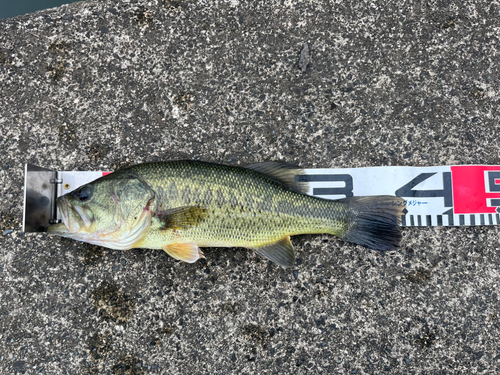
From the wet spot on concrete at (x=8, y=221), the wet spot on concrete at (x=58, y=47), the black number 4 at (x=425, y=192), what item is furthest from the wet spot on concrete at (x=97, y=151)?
the black number 4 at (x=425, y=192)

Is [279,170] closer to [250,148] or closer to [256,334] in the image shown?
[250,148]

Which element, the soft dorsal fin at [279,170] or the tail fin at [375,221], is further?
the soft dorsal fin at [279,170]

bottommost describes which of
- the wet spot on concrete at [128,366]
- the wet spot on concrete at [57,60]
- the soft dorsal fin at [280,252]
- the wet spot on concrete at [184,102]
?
the wet spot on concrete at [128,366]

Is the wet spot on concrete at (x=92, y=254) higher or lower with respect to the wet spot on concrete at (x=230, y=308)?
higher

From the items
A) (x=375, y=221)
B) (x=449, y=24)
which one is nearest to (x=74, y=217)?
(x=375, y=221)

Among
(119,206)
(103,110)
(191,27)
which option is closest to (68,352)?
(119,206)

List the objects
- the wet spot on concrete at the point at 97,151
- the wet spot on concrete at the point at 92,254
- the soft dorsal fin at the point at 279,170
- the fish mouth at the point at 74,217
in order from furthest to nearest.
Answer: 1. the wet spot on concrete at the point at 97,151
2. the wet spot on concrete at the point at 92,254
3. the soft dorsal fin at the point at 279,170
4. the fish mouth at the point at 74,217

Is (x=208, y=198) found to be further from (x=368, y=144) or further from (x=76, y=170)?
(x=368, y=144)

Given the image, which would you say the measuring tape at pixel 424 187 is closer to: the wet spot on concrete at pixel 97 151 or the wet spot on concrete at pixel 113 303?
the wet spot on concrete at pixel 97 151

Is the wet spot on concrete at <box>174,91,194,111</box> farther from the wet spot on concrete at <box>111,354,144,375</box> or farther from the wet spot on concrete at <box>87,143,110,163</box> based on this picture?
the wet spot on concrete at <box>111,354,144,375</box>
